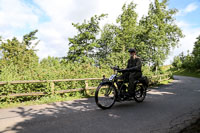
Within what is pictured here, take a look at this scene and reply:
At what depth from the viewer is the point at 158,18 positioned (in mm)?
28641

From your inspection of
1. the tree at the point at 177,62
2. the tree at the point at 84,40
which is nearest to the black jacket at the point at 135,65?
the tree at the point at 84,40

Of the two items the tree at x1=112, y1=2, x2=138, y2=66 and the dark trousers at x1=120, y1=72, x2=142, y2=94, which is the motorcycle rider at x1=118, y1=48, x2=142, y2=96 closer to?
the dark trousers at x1=120, y1=72, x2=142, y2=94

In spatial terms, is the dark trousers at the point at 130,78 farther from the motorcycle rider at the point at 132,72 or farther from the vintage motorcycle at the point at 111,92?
the vintage motorcycle at the point at 111,92

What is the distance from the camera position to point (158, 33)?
2639 cm

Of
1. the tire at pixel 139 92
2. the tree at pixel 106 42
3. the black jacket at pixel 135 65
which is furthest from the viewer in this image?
the tree at pixel 106 42

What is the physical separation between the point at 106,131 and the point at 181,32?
1375 inches

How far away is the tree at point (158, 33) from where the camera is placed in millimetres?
24470

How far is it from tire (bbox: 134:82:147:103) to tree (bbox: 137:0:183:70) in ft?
60.9

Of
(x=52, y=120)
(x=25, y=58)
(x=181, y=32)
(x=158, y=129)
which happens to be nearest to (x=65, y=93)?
(x=52, y=120)

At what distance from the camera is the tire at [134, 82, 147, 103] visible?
6.38 metres

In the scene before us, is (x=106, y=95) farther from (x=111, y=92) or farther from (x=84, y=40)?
(x=84, y=40)

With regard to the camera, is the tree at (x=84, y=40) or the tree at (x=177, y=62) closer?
the tree at (x=84, y=40)

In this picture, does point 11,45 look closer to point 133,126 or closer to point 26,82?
point 26,82

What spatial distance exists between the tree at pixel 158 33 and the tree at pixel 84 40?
32.7 feet
